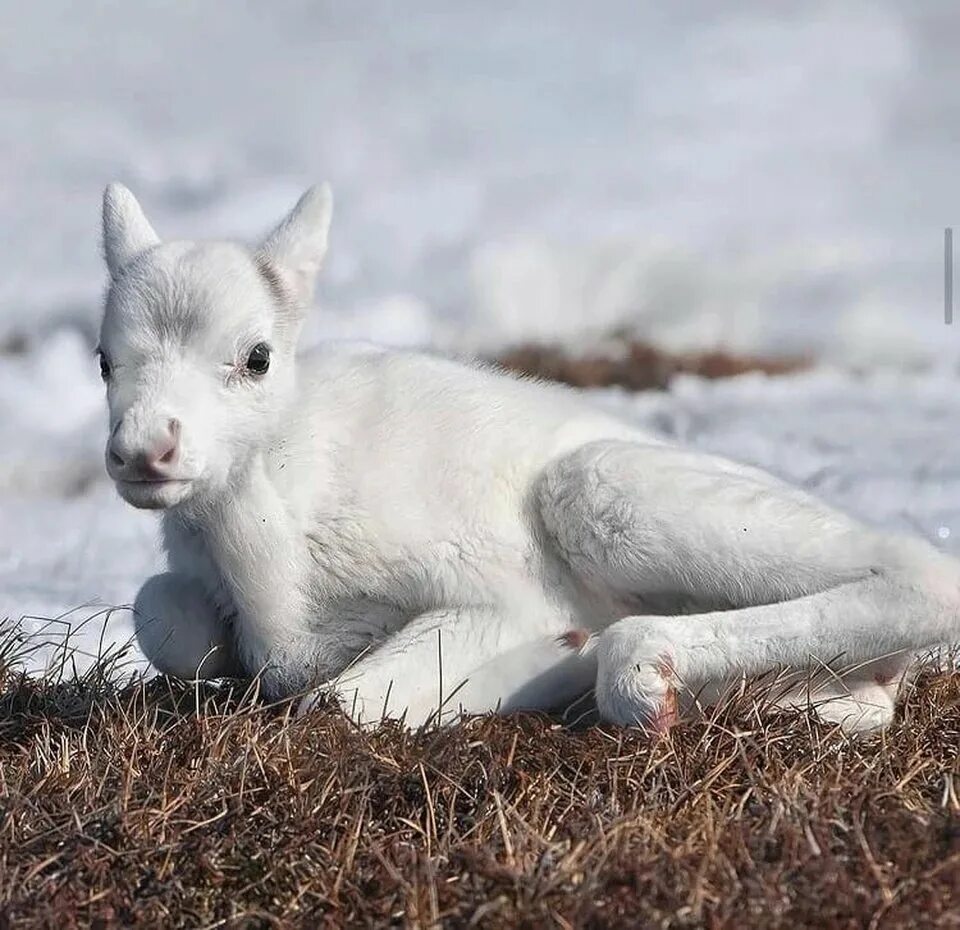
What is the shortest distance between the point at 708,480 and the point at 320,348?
156 centimetres

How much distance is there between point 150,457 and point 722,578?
72.6 inches

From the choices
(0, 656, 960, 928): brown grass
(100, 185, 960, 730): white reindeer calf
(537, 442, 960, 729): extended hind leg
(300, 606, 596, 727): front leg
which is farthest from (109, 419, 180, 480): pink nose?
(537, 442, 960, 729): extended hind leg

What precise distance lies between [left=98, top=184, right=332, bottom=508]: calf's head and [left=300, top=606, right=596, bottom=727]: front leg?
0.76m

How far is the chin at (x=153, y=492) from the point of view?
4.27 metres

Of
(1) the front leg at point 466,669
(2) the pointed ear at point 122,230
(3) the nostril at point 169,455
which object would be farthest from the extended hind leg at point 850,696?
(2) the pointed ear at point 122,230

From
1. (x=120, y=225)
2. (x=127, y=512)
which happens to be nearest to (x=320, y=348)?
(x=120, y=225)

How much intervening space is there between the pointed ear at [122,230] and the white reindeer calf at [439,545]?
0.01 m

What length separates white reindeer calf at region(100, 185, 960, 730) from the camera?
14.8 feet

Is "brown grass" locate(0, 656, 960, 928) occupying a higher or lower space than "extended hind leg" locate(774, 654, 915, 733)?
higher

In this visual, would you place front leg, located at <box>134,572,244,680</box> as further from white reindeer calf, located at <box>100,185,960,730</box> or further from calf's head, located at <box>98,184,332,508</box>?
calf's head, located at <box>98,184,332,508</box>

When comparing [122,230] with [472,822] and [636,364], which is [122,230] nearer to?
[472,822]

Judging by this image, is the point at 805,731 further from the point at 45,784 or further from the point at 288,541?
the point at 45,784

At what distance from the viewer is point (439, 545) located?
491 centimetres

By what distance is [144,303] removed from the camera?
4.51m
